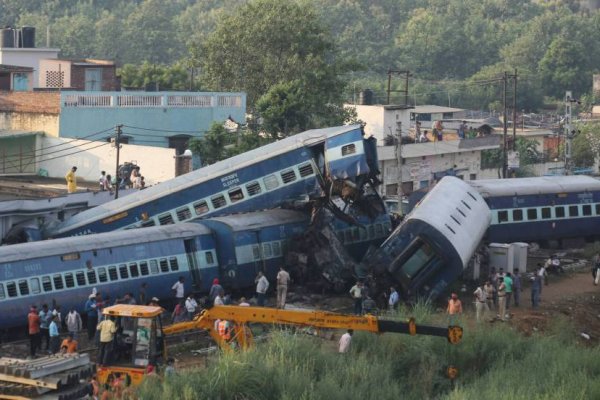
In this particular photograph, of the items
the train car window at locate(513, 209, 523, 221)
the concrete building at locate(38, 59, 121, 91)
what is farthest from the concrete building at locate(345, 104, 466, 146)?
the train car window at locate(513, 209, 523, 221)

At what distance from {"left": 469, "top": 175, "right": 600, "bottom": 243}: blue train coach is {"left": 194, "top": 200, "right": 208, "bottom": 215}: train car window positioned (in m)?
10.9

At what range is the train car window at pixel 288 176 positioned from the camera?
3941cm

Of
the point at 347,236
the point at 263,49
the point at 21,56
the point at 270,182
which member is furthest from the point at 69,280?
the point at 263,49

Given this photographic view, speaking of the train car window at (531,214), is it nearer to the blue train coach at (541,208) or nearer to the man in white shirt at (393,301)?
the blue train coach at (541,208)

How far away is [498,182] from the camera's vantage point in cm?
4741

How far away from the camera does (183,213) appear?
39.2m

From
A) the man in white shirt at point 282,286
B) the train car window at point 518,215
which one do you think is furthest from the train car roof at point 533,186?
the man in white shirt at point 282,286

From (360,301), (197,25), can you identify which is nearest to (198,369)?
(360,301)

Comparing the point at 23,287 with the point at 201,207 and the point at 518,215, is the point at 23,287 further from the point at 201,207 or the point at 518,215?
the point at 518,215

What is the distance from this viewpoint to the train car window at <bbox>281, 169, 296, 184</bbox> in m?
39.4

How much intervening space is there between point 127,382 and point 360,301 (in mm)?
10482

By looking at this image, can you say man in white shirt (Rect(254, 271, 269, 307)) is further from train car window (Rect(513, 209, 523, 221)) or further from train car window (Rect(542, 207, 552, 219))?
train car window (Rect(542, 207, 552, 219))

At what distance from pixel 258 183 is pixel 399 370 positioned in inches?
445

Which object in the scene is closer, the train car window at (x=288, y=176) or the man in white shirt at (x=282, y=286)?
the man in white shirt at (x=282, y=286)
